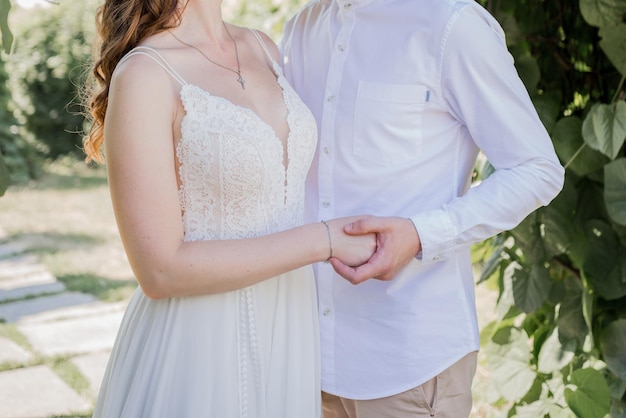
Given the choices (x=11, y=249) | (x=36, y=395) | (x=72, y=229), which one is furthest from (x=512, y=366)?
(x=72, y=229)

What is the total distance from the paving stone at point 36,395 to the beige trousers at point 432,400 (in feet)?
7.48

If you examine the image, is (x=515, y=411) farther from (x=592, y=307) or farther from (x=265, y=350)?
(x=265, y=350)

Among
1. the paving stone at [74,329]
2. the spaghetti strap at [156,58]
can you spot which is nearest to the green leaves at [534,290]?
the spaghetti strap at [156,58]

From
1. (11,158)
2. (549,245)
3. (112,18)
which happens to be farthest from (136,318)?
(11,158)

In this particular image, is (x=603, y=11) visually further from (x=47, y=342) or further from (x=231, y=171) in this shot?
(x=47, y=342)

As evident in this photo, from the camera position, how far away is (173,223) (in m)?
1.55

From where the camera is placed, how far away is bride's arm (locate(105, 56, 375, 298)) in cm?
151

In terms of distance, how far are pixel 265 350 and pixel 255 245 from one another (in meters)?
0.24

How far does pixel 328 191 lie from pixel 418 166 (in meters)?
0.21

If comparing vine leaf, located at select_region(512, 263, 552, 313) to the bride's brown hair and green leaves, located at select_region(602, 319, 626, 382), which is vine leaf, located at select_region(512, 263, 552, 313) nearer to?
green leaves, located at select_region(602, 319, 626, 382)

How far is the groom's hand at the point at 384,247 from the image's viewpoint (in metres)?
1.64

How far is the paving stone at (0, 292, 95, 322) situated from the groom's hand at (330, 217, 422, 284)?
3.75 metres

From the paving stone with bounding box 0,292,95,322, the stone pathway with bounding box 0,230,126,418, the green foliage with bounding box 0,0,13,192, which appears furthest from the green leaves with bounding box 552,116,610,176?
the paving stone with bounding box 0,292,95,322

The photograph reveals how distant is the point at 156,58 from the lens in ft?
5.30
